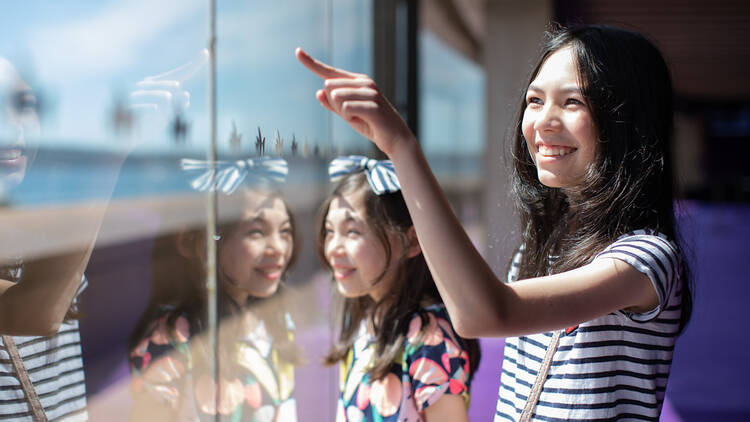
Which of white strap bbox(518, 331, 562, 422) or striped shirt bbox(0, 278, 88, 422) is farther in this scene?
white strap bbox(518, 331, 562, 422)

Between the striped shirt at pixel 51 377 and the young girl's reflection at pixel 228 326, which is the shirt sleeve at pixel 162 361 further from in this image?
the striped shirt at pixel 51 377

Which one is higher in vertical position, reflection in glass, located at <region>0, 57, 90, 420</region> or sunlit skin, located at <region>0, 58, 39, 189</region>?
sunlit skin, located at <region>0, 58, 39, 189</region>

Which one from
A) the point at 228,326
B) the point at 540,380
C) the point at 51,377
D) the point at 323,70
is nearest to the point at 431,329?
the point at 540,380

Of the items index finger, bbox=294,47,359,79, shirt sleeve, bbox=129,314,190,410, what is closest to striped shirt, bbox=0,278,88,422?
shirt sleeve, bbox=129,314,190,410

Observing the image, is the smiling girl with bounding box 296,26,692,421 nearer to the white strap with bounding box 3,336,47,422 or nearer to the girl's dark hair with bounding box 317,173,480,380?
the girl's dark hair with bounding box 317,173,480,380

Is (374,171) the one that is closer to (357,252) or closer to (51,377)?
(357,252)

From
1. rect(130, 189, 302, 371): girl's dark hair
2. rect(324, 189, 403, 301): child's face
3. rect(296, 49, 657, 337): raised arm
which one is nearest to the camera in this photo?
rect(296, 49, 657, 337): raised arm

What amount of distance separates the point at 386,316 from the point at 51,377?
76 centimetres

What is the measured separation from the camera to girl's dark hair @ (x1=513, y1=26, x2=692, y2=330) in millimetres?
1019

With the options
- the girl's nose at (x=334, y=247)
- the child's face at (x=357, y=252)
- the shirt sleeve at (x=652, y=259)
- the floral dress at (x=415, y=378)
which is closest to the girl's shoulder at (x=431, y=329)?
the floral dress at (x=415, y=378)

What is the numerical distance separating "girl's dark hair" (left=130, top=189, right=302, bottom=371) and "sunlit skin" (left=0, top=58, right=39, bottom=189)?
1.25 ft

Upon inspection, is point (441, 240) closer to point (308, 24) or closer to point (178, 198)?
point (178, 198)

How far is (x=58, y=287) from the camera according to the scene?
0.73m

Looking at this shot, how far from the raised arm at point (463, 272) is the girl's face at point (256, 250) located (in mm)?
511
